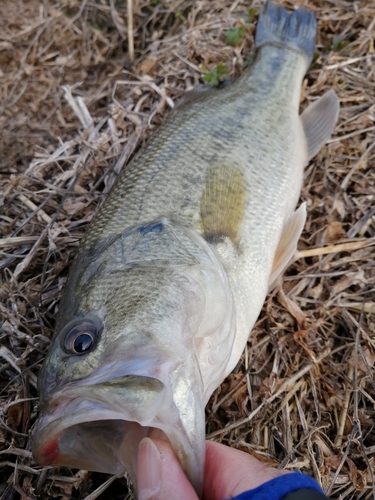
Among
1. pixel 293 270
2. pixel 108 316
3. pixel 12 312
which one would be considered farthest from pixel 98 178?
pixel 108 316

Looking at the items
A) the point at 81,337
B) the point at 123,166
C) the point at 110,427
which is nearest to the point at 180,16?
the point at 123,166

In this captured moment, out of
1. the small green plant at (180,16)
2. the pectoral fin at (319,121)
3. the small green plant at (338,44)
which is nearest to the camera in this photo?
the pectoral fin at (319,121)

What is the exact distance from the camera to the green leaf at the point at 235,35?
3.67 meters

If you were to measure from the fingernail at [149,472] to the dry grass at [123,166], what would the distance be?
0.74 meters

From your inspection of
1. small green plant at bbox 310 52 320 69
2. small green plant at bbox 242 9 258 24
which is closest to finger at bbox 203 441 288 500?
small green plant at bbox 310 52 320 69

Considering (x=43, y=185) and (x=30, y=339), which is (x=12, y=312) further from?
(x=43, y=185)

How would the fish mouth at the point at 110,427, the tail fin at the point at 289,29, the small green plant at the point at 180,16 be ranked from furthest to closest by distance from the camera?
the small green plant at the point at 180,16
the tail fin at the point at 289,29
the fish mouth at the point at 110,427

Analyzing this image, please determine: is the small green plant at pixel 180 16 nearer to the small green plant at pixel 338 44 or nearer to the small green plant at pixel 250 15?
the small green plant at pixel 250 15

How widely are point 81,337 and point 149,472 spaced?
53 cm

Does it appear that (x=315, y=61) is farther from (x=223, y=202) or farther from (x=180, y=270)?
(x=180, y=270)

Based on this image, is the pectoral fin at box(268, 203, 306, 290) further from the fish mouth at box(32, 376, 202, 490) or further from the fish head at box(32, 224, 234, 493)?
the fish mouth at box(32, 376, 202, 490)

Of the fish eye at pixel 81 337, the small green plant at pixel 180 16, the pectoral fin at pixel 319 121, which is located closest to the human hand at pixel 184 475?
the fish eye at pixel 81 337

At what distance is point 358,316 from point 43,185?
246 cm

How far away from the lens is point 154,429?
147 cm
